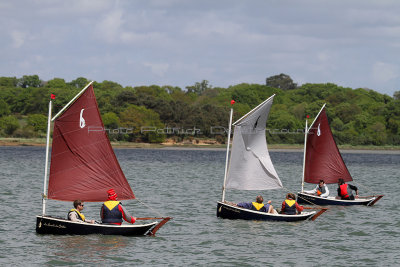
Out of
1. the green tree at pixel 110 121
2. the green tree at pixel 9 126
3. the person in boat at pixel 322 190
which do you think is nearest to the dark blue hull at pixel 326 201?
the person in boat at pixel 322 190

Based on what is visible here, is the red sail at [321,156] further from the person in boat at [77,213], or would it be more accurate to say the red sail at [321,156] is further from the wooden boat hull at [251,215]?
the person in boat at [77,213]

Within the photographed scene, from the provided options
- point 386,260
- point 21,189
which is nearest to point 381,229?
point 386,260

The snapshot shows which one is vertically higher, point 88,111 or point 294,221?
point 88,111

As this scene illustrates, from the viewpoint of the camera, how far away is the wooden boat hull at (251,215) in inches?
1312

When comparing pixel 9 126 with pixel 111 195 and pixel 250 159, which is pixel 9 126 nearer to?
pixel 250 159

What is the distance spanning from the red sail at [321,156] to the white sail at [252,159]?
10.2 meters

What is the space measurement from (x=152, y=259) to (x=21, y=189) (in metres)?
30.6

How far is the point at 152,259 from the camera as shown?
2612cm

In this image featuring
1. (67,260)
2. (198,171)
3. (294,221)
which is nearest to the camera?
(67,260)

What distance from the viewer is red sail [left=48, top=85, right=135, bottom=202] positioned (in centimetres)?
2905

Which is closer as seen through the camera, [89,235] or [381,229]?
[89,235]

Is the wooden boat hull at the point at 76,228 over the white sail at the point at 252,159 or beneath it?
beneath

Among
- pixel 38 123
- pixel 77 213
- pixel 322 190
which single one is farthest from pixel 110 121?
pixel 77 213

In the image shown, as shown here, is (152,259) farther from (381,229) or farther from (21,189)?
(21,189)
